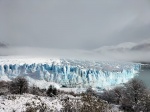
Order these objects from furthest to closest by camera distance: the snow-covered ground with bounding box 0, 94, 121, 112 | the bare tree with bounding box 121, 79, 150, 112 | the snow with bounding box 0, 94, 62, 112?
1. the bare tree with bounding box 121, 79, 150, 112
2. the snow with bounding box 0, 94, 62, 112
3. the snow-covered ground with bounding box 0, 94, 121, 112

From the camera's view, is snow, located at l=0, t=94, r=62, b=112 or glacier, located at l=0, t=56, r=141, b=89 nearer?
snow, located at l=0, t=94, r=62, b=112

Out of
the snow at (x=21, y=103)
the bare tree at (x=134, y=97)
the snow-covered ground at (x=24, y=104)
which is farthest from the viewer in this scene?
the bare tree at (x=134, y=97)

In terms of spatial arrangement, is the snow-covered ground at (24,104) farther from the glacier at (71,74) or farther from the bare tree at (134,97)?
the glacier at (71,74)

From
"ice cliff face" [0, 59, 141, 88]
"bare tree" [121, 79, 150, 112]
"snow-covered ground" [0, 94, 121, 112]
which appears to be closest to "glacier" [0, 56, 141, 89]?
"ice cliff face" [0, 59, 141, 88]

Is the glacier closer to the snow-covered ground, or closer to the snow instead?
the snow

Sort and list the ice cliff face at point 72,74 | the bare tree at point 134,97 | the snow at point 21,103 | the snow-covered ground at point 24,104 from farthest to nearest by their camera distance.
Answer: the ice cliff face at point 72,74 < the bare tree at point 134,97 < the snow at point 21,103 < the snow-covered ground at point 24,104

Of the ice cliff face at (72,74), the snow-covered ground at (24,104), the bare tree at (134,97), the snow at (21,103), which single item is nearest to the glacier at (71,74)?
the ice cliff face at (72,74)

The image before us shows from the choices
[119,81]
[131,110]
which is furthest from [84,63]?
[131,110]

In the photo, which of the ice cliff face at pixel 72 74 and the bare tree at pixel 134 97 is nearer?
the bare tree at pixel 134 97

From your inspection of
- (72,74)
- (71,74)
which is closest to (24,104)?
(72,74)

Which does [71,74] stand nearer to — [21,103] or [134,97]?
[134,97]

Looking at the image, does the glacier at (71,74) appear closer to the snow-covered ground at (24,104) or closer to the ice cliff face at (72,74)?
the ice cliff face at (72,74)

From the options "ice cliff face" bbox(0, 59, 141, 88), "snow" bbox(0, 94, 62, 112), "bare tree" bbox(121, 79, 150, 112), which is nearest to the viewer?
"snow" bbox(0, 94, 62, 112)
